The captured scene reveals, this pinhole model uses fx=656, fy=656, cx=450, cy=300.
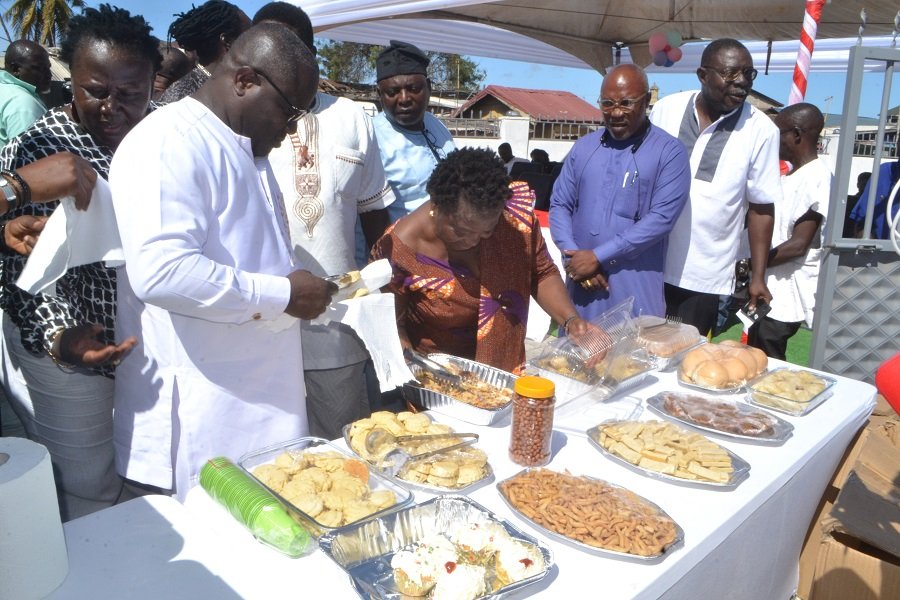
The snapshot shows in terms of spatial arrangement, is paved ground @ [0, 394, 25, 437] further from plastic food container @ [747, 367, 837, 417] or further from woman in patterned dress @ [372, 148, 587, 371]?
plastic food container @ [747, 367, 837, 417]

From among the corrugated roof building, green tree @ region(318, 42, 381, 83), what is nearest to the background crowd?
the corrugated roof building

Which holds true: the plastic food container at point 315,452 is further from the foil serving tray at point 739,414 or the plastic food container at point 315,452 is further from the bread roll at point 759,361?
the bread roll at point 759,361

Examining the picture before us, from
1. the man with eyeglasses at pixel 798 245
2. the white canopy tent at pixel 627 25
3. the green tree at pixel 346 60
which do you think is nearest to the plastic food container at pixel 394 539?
the man with eyeglasses at pixel 798 245

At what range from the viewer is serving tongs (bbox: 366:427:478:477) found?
1.47 metres

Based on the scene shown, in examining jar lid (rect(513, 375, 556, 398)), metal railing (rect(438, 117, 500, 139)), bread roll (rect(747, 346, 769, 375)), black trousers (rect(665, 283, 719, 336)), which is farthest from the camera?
metal railing (rect(438, 117, 500, 139))

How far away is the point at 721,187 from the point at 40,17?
33.6 m

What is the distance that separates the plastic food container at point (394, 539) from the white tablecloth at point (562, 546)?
4 cm

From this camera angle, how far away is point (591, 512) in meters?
1.32

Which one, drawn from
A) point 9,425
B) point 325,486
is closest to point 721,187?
point 325,486

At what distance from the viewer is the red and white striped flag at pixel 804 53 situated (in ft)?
15.7

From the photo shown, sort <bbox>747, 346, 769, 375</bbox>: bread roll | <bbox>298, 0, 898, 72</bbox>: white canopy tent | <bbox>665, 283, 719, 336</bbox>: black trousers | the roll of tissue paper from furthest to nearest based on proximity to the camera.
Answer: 1. <bbox>298, 0, 898, 72</bbox>: white canopy tent
2. <bbox>665, 283, 719, 336</bbox>: black trousers
3. <bbox>747, 346, 769, 375</bbox>: bread roll
4. the roll of tissue paper

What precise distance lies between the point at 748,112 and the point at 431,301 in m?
2.00

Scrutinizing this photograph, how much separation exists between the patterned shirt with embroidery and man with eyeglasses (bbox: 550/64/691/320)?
1.92 meters

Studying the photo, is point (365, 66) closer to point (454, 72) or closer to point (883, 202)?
point (454, 72)
